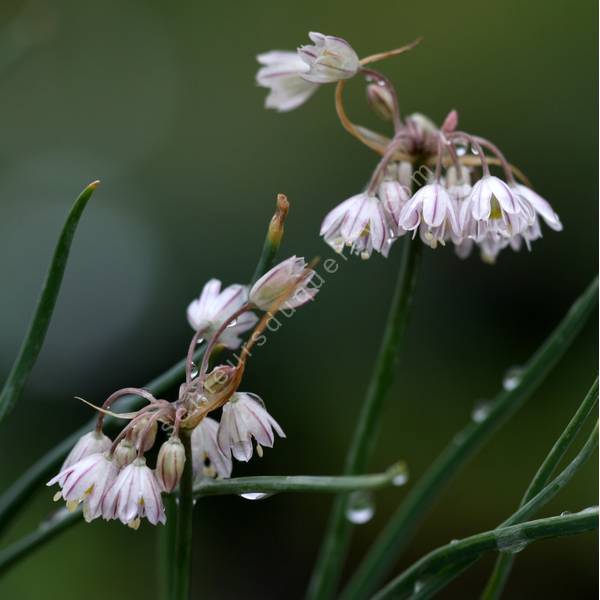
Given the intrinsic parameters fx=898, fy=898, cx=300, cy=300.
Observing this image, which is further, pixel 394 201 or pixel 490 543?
pixel 394 201

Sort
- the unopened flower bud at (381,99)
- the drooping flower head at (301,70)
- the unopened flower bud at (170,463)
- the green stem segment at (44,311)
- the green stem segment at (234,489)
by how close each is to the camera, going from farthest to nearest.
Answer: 1. the unopened flower bud at (381,99)
2. the drooping flower head at (301,70)
3. the green stem segment at (44,311)
4. the unopened flower bud at (170,463)
5. the green stem segment at (234,489)

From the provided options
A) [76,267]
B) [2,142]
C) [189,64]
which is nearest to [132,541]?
[76,267]

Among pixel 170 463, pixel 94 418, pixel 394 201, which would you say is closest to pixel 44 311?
pixel 94 418

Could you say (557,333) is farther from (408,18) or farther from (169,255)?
(408,18)

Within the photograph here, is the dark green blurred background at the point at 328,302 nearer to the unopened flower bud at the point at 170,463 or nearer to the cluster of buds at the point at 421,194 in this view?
the cluster of buds at the point at 421,194

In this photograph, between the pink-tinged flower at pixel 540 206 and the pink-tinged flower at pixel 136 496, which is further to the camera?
the pink-tinged flower at pixel 540 206

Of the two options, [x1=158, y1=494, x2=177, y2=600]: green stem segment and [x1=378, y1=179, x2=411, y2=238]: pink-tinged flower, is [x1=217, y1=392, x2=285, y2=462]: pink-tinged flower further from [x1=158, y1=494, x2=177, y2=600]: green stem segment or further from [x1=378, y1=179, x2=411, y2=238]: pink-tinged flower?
[x1=378, y1=179, x2=411, y2=238]: pink-tinged flower

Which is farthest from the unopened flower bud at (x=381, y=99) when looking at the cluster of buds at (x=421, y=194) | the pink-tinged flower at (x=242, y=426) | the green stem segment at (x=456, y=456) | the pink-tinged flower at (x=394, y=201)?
the pink-tinged flower at (x=242, y=426)

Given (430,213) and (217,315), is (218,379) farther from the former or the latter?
(430,213)
